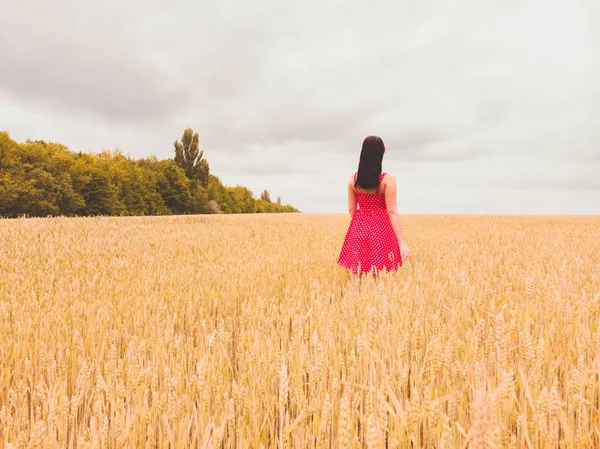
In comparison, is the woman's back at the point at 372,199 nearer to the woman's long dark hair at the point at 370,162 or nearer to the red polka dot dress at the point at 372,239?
the red polka dot dress at the point at 372,239

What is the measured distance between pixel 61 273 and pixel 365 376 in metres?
4.73

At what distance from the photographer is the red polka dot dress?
525cm

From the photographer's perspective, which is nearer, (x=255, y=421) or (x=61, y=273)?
(x=255, y=421)

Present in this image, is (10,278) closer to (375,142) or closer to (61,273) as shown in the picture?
(61,273)

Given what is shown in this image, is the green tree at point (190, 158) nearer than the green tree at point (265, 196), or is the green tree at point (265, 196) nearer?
the green tree at point (190, 158)

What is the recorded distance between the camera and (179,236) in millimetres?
10102

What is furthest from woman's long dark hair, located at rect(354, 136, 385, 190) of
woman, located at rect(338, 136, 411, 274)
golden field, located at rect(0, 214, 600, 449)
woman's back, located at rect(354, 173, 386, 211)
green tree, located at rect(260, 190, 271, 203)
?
green tree, located at rect(260, 190, 271, 203)

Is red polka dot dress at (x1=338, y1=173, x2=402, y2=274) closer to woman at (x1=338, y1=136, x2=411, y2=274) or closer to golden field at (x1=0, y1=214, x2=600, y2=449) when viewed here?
woman at (x1=338, y1=136, x2=411, y2=274)

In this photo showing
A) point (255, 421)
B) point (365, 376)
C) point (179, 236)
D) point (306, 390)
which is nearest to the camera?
point (255, 421)

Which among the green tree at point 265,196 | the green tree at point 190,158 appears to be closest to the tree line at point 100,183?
the green tree at point 190,158

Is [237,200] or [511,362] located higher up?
[237,200]

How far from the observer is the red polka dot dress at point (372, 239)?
5.25m

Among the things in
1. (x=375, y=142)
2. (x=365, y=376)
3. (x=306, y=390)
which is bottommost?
(x=306, y=390)

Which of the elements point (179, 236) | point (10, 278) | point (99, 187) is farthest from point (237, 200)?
Answer: point (10, 278)
